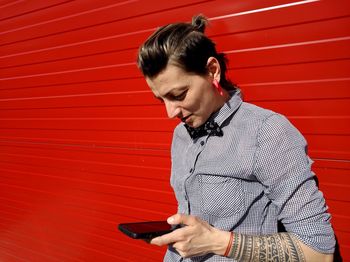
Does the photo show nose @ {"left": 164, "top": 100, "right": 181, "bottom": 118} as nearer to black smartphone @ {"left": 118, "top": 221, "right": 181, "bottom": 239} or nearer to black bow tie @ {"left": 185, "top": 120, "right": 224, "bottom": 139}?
black bow tie @ {"left": 185, "top": 120, "right": 224, "bottom": 139}

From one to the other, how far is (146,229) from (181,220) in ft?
0.91

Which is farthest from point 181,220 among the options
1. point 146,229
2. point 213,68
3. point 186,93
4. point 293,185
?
point 213,68

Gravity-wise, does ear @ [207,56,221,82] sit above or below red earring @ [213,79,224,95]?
above

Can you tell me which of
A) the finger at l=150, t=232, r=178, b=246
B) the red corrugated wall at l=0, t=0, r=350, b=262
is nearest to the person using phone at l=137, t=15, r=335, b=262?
the finger at l=150, t=232, r=178, b=246

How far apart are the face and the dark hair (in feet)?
0.09

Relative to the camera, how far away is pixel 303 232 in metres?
1.23

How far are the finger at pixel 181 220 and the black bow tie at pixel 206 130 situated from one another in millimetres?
402

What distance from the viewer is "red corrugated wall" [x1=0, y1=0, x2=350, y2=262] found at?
2.11 m

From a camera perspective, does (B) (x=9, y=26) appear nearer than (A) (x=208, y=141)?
No

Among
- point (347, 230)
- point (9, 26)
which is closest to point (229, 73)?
point (347, 230)

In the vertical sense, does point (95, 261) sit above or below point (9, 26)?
below

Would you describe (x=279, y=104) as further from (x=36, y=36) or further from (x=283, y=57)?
(x=36, y=36)

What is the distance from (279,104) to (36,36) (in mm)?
2766

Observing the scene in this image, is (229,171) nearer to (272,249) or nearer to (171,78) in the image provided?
(272,249)
